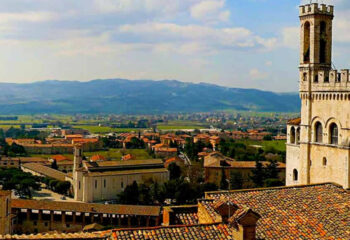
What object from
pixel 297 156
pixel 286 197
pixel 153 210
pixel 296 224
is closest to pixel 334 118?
pixel 297 156

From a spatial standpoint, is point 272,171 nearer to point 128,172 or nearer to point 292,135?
point 128,172

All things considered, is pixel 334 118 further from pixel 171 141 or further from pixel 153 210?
pixel 171 141

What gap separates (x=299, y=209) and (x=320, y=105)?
747 centimetres

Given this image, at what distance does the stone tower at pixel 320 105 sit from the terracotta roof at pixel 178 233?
353 inches

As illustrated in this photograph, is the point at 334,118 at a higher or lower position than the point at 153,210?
higher

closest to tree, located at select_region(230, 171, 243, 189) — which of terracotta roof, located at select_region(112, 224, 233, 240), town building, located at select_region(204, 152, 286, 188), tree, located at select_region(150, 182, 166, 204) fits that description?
town building, located at select_region(204, 152, 286, 188)

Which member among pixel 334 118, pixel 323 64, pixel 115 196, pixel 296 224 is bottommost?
pixel 115 196

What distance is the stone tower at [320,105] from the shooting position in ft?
63.4

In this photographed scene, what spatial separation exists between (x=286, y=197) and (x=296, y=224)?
2319mm

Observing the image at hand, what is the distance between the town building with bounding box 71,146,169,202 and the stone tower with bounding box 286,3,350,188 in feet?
134

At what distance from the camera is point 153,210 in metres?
42.3

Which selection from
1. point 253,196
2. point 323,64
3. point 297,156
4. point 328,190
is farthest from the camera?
point 297,156

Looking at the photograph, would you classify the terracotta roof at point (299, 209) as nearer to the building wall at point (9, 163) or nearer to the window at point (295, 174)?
the window at point (295, 174)

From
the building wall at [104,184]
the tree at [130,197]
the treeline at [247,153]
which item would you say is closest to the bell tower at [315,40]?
the tree at [130,197]
